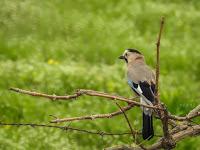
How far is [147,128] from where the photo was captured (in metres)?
4.85

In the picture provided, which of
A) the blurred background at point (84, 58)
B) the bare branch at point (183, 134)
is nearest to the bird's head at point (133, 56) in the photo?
the blurred background at point (84, 58)

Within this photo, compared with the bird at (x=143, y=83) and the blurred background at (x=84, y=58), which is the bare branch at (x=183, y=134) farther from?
the blurred background at (x=84, y=58)

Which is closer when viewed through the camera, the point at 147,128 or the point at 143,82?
the point at 147,128

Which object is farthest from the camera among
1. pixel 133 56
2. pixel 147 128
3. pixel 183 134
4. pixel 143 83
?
pixel 133 56

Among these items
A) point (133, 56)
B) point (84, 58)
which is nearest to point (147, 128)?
point (133, 56)

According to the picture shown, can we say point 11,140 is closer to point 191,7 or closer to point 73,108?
point 73,108

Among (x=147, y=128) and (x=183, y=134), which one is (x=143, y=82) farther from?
(x=183, y=134)

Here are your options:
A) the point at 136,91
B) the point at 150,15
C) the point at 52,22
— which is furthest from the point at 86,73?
the point at 136,91

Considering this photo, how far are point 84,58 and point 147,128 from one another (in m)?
5.56

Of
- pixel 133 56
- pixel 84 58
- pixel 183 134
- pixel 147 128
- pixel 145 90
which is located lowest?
pixel 183 134

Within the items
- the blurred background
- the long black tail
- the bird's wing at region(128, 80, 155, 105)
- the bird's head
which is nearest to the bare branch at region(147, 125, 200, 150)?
the long black tail

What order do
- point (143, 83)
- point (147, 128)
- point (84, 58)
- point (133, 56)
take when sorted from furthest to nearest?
point (84, 58)
point (133, 56)
point (143, 83)
point (147, 128)

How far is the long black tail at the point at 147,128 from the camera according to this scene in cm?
482

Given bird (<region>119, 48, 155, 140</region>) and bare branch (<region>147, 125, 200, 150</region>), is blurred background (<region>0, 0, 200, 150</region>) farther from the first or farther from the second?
bare branch (<region>147, 125, 200, 150</region>)
